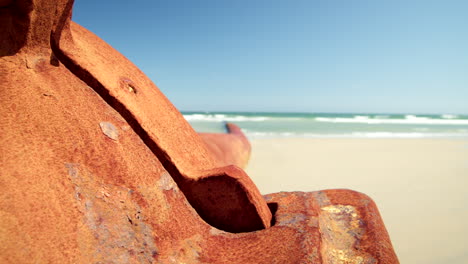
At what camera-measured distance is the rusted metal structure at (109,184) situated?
759mm

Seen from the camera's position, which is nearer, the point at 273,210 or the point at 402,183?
the point at 273,210

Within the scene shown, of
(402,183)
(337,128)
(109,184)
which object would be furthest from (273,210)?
(337,128)

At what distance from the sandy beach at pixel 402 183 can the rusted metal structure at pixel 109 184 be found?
1.73 metres

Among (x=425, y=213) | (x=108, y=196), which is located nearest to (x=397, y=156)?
(x=425, y=213)

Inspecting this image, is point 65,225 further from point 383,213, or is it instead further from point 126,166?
point 383,213

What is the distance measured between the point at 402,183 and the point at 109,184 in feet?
14.6

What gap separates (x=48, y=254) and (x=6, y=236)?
94 mm

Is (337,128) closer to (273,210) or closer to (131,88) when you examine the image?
(273,210)

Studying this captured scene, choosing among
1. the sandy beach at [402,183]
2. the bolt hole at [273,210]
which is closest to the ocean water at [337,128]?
the sandy beach at [402,183]

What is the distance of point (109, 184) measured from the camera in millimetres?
912

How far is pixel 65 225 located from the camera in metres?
0.76

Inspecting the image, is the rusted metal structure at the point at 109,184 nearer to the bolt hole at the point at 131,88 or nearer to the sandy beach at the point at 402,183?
the bolt hole at the point at 131,88

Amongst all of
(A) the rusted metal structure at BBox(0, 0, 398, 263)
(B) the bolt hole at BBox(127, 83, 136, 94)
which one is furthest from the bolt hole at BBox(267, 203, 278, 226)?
(B) the bolt hole at BBox(127, 83, 136, 94)

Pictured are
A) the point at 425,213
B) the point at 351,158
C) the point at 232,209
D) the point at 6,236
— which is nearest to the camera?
the point at 6,236
